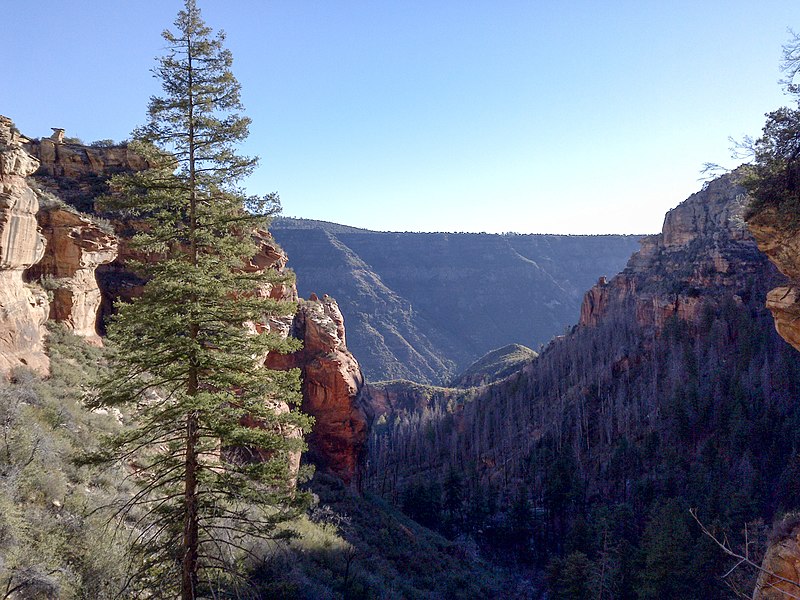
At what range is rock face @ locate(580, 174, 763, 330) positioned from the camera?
57.9m

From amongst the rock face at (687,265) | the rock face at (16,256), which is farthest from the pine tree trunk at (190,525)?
the rock face at (687,265)

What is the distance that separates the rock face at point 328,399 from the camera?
28.8m

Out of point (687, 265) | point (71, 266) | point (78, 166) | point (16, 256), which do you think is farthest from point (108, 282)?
point (687, 265)

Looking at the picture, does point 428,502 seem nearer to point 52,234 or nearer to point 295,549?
point 295,549

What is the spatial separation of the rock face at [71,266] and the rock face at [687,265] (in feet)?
184

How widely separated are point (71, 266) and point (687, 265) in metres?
66.7

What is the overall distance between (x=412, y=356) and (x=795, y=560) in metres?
124

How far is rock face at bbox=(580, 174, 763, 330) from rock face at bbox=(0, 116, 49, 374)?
189 feet

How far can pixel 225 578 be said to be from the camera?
9039 mm

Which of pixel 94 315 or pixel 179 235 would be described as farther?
pixel 94 315

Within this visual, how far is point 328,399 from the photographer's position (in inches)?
1138

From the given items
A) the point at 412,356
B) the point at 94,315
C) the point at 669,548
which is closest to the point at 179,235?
the point at 94,315

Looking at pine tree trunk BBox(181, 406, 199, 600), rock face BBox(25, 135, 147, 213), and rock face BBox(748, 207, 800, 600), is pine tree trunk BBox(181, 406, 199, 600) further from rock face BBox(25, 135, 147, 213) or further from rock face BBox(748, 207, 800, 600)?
rock face BBox(25, 135, 147, 213)

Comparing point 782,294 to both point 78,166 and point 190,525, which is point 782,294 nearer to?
point 190,525
